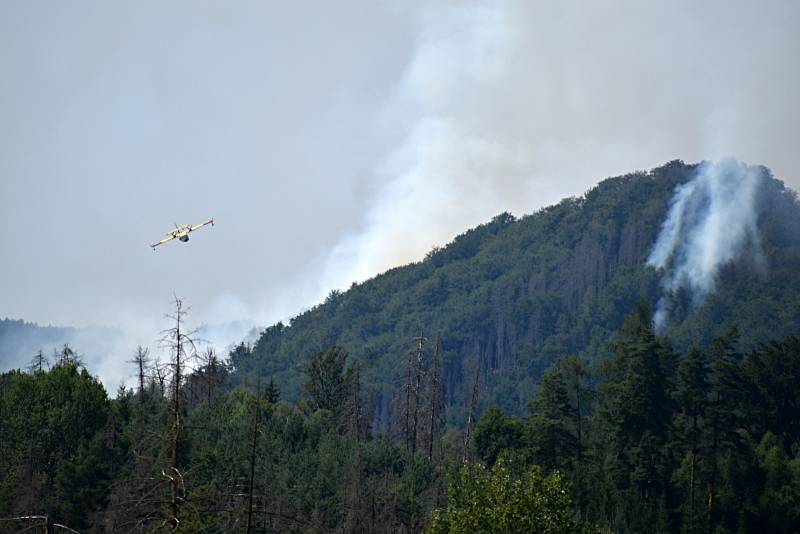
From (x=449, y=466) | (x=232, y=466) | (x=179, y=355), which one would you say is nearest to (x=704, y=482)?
(x=449, y=466)

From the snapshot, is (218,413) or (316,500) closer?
(316,500)

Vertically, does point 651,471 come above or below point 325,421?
below

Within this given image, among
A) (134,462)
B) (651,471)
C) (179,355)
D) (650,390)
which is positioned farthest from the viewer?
(650,390)

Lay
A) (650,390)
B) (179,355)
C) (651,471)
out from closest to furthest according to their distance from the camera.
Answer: (179,355) < (651,471) < (650,390)

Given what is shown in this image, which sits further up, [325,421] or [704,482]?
[325,421]

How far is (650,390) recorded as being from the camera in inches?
4318

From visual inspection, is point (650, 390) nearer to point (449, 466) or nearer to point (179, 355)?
point (449, 466)

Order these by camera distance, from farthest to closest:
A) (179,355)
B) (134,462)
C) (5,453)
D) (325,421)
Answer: (325,421) → (5,453) → (134,462) → (179,355)

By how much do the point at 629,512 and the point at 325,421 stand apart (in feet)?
118

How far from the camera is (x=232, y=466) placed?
8612cm

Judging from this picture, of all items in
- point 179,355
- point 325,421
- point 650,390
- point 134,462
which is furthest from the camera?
point 325,421

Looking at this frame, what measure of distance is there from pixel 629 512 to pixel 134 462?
125 feet

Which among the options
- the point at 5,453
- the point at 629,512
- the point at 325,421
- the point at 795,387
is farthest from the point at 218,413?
the point at 795,387

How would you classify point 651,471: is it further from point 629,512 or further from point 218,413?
point 218,413
